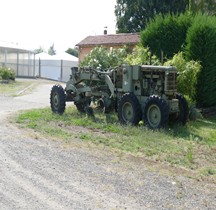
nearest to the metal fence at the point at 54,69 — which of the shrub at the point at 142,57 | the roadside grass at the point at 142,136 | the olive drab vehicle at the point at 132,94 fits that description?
the shrub at the point at 142,57

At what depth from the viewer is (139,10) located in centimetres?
3641

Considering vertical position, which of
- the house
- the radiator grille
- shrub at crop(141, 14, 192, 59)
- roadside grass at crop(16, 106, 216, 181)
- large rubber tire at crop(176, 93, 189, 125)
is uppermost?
Answer: the house

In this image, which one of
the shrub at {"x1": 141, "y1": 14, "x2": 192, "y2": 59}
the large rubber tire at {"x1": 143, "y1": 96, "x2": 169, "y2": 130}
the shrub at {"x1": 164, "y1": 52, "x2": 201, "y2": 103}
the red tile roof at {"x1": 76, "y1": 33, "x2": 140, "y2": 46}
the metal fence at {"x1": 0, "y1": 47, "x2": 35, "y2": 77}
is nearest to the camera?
the large rubber tire at {"x1": 143, "y1": 96, "x2": 169, "y2": 130}

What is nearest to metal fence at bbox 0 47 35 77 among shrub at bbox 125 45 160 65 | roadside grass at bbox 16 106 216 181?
shrub at bbox 125 45 160 65

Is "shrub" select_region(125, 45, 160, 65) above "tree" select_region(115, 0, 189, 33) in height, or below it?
below

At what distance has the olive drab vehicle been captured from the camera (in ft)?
33.3

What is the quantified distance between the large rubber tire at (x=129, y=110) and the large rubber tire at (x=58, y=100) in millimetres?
2261

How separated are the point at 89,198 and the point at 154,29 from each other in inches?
440

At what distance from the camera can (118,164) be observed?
6.67 metres

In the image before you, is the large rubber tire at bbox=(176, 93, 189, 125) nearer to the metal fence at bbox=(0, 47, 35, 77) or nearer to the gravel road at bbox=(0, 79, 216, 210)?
the gravel road at bbox=(0, 79, 216, 210)

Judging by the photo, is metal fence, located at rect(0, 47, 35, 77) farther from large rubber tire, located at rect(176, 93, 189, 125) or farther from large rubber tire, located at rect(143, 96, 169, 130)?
large rubber tire, located at rect(143, 96, 169, 130)

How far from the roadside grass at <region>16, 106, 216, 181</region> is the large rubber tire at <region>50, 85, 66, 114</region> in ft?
0.88

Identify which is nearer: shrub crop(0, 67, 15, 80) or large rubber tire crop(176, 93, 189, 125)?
large rubber tire crop(176, 93, 189, 125)

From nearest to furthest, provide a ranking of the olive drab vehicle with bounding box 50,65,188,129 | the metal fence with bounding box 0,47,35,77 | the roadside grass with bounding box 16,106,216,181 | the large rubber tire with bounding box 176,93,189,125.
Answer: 1. the roadside grass with bounding box 16,106,216,181
2. the olive drab vehicle with bounding box 50,65,188,129
3. the large rubber tire with bounding box 176,93,189,125
4. the metal fence with bounding box 0,47,35,77
